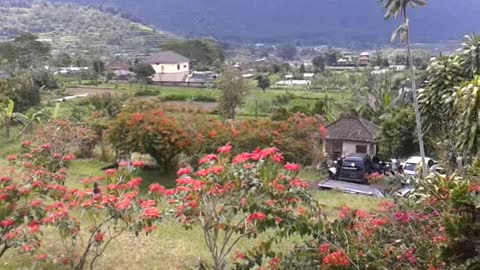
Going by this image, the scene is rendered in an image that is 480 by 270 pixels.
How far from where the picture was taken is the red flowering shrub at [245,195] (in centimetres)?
507

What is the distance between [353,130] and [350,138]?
17.7 inches

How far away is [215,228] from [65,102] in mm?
27720

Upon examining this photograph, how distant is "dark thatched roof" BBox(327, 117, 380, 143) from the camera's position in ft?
74.8

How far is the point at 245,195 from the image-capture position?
16.7ft

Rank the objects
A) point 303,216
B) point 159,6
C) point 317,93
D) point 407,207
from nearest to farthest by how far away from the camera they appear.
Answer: point 303,216 < point 407,207 < point 317,93 < point 159,6

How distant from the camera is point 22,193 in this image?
236 inches

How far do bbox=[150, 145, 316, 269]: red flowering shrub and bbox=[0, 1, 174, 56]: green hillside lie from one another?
7917cm

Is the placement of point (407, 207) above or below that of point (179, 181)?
below

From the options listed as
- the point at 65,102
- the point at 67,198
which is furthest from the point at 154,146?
the point at 65,102

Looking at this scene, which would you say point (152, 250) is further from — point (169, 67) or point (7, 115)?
point (169, 67)

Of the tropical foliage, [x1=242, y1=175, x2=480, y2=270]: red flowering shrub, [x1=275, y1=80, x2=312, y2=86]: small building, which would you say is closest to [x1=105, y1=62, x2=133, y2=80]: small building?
[x1=275, y1=80, x2=312, y2=86]: small building

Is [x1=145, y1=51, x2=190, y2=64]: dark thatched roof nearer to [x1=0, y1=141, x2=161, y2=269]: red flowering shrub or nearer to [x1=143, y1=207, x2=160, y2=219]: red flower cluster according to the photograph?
[x1=0, y1=141, x2=161, y2=269]: red flowering shrub

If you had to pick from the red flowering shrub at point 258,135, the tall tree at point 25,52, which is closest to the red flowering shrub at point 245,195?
the red flowering shrub at point 258,135

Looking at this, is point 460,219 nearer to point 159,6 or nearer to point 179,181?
point 179,181
